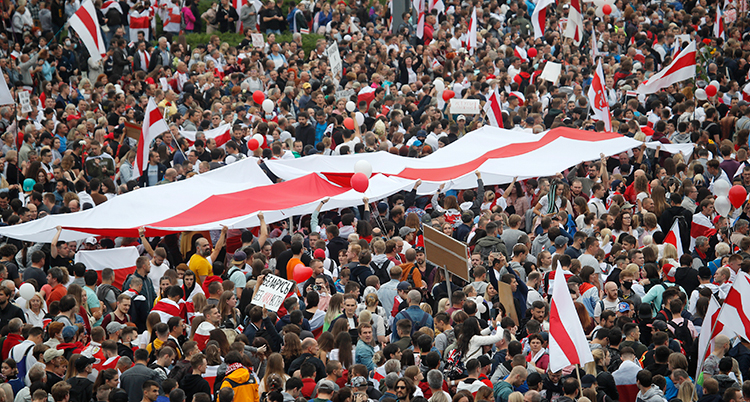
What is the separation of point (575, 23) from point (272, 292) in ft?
49.2

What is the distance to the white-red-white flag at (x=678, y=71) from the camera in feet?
56.8

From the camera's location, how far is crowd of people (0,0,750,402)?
8477 millimetres

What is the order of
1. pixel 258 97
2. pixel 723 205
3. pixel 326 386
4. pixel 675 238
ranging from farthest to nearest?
pixel 258 97 → pixel 723 205 → pixel 675 238 → pixel 326 386

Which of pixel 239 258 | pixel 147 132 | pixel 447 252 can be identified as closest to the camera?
pixel 447 252

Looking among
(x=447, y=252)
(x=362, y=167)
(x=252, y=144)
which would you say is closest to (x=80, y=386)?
(x=447, y=252)

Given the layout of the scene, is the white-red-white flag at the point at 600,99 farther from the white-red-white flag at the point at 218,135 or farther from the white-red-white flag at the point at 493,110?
the white-red-white flag at the point at 218,135

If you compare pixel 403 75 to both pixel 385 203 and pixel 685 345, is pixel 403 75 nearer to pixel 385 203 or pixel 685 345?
pixel 385 203

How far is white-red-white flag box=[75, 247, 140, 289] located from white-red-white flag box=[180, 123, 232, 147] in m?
4.81

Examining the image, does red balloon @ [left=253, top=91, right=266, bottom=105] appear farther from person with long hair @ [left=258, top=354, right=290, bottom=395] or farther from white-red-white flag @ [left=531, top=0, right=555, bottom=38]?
person with long hair @ [left=258, top=354, right=290, bottom=395]

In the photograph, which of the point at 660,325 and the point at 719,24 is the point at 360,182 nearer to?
the point at 660,325

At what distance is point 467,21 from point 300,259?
54.1 ft

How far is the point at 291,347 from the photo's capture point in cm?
875

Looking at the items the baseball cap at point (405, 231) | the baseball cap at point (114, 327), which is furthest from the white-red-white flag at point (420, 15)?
the baseball cap at point (114, 327)

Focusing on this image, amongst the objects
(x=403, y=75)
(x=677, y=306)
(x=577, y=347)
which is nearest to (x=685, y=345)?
(x=677, y=306)
